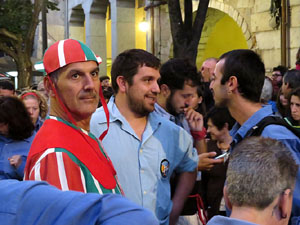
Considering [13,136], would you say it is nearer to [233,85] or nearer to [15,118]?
[15,118]

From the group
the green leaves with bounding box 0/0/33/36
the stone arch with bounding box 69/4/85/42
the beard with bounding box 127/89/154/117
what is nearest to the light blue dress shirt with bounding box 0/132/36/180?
the beard with bounding box 127/89/154/117

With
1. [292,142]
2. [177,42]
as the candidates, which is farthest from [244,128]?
[177,42]

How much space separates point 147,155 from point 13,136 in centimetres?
216

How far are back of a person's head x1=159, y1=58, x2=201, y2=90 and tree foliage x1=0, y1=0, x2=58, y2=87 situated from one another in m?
16.6

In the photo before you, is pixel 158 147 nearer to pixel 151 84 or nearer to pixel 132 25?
pixel 151 84

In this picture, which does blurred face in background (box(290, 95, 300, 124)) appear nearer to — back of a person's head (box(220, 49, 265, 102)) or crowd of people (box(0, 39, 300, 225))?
crowd of people (box(0, 39, 300, 225))

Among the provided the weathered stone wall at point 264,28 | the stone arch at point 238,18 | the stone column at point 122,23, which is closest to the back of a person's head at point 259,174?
the weathered stone wall at point 264,28

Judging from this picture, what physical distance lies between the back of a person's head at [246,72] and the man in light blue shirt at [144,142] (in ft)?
1.69

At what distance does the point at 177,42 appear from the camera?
11.9 metres

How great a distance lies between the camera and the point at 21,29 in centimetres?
2325

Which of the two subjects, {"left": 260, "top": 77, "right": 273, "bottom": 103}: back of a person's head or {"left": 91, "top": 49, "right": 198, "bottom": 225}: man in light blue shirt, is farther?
{"left": 260, "top": 77, "right": 273, "bottom": 103}: back of a person's head

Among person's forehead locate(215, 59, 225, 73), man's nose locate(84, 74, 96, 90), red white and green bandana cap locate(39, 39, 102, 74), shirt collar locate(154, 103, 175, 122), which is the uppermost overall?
red white and green bandana cap locate(39, 39, 102, 74)

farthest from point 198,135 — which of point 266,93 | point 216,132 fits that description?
point 266,93

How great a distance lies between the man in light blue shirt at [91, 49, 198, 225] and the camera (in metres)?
3.48
